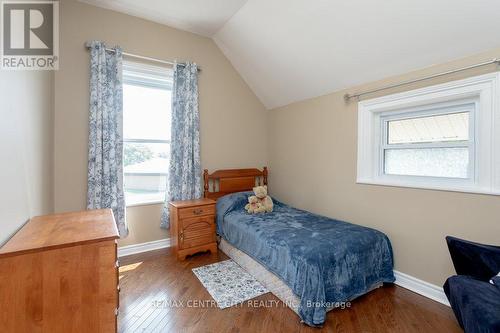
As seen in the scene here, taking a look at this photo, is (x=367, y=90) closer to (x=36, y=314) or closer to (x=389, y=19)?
(x=389, y=19)

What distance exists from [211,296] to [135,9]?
3.27 metres

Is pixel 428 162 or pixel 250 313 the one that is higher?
pixel 428 162

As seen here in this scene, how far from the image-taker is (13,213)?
1.42 metres

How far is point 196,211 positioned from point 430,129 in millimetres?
2652

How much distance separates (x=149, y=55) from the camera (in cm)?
307

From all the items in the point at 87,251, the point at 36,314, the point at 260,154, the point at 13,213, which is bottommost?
the point at 36,314

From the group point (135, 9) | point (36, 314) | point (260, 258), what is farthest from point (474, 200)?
point (135, 9)

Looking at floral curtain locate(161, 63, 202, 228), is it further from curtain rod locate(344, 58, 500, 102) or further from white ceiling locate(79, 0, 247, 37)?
curtain rod locate(344, 58, 500, 102)

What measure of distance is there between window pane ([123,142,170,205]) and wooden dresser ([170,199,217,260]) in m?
0.40

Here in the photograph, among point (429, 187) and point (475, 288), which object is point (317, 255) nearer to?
point (475, 288)

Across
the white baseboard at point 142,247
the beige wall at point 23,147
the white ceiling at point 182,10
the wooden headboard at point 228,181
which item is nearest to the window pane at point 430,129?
the wooden headboard at point 228,181

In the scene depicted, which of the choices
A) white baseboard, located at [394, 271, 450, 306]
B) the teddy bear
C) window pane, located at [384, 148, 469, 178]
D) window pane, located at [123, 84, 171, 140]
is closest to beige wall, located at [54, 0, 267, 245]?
window pane, located at [123, 84, 171, 140]

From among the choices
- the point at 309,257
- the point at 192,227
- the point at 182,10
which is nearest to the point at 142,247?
the point at 192,227

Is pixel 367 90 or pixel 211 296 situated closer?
pixel 211 296
